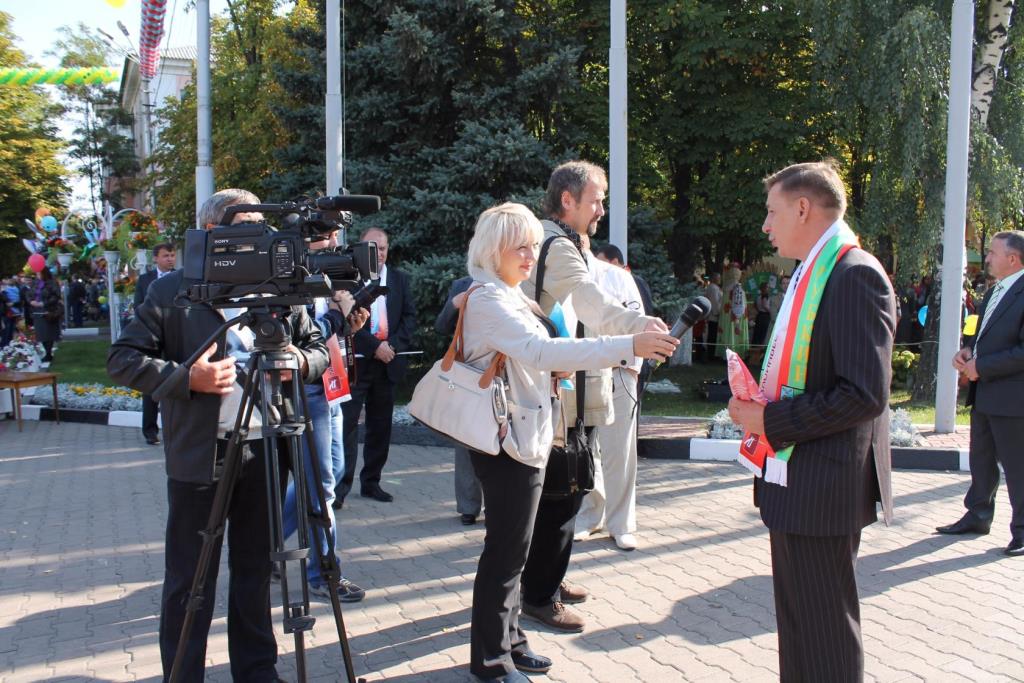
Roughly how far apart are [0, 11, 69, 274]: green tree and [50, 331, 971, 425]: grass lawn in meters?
12.8

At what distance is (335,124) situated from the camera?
1001 centimetres

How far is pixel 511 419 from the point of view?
325cm

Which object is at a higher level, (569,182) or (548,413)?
(569,182)

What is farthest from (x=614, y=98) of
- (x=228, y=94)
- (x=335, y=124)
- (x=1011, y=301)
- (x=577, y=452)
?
(x=228, y=94)

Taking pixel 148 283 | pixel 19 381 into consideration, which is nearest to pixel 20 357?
pixel 19 381

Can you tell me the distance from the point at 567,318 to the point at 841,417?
175cm

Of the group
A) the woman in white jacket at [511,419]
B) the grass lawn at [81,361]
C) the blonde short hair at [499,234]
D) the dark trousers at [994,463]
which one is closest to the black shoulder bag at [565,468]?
the woman in white jacket at [511,419]

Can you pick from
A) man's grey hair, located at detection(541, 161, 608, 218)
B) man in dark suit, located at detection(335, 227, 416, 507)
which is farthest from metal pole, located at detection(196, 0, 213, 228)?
man's grey hair, located at detection(541, 161, 608, 218)

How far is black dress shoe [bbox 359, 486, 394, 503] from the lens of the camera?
21.7 ft

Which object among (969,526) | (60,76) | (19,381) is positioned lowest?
(969,526)

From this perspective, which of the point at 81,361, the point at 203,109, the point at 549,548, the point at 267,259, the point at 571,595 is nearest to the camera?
the point at 267,259

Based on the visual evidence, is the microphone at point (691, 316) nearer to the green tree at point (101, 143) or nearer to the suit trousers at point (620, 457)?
the suit trousers at point (620, 457)

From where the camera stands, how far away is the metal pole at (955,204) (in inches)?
329

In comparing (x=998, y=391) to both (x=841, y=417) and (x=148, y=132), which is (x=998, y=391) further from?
(x=148, y=132)
